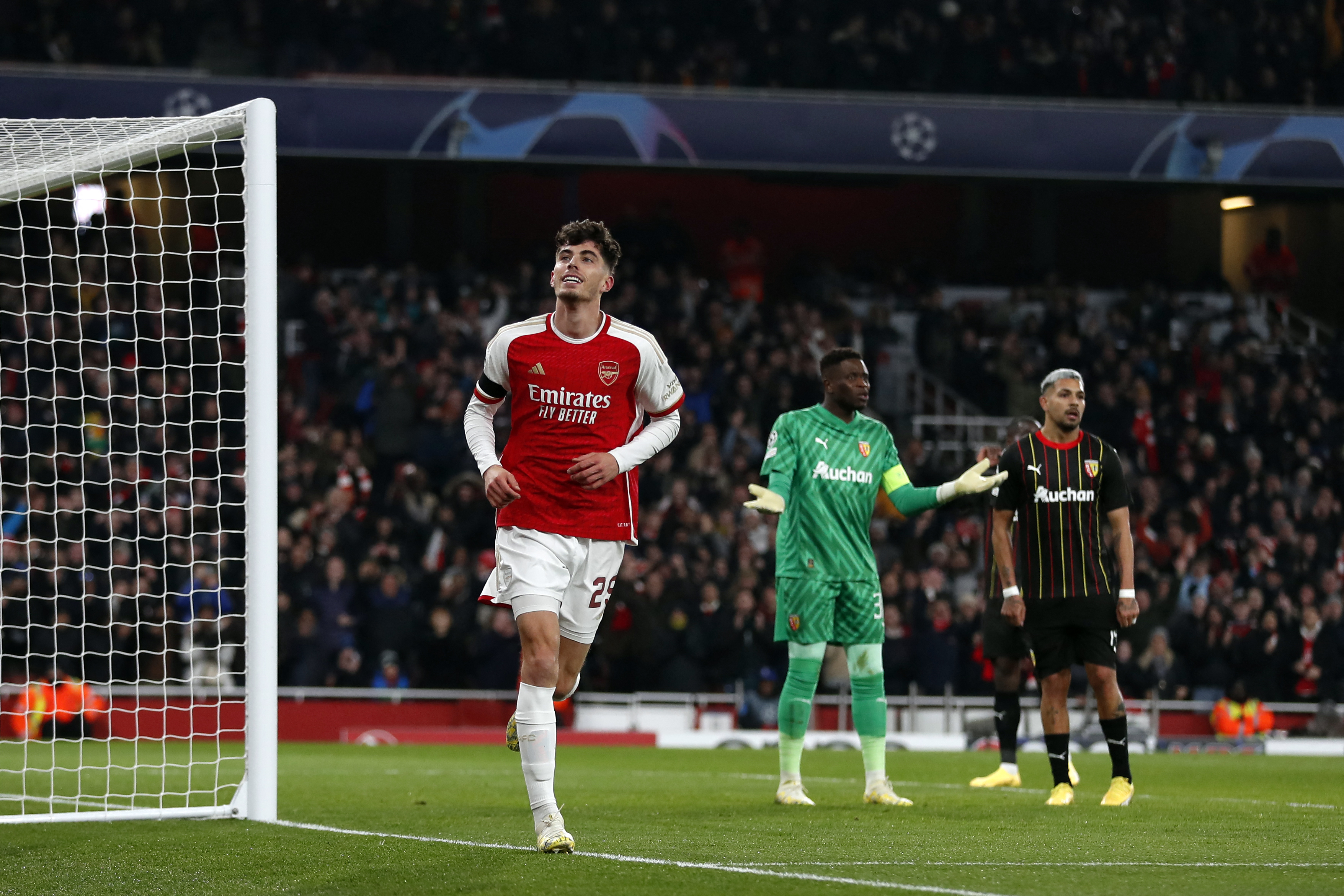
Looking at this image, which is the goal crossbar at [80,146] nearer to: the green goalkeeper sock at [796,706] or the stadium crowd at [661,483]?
the green goalkeeper sock at [796,706]

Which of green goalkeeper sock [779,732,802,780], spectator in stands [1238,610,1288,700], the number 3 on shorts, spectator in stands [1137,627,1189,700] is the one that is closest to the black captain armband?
the number 3 on shorts

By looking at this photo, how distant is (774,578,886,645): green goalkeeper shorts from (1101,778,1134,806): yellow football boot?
135cm

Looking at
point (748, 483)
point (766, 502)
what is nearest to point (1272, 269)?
point (748, 483)

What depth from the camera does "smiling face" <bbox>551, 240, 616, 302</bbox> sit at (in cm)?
676

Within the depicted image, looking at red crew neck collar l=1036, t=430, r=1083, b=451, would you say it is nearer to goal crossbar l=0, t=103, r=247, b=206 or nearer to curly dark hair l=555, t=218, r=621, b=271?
curly dark hair l=555, t=218, r=621, b=271

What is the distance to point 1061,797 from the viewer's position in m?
9.33

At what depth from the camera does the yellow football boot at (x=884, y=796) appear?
9.13 meters

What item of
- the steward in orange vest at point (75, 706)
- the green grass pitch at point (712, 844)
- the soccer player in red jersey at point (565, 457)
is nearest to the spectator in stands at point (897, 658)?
the green grass pitch at point (712, 844)

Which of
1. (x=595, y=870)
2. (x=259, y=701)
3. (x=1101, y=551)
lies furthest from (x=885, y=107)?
(x=595, y=870)

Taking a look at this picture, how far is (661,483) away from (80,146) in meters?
11.9

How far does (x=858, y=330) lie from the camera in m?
23.8

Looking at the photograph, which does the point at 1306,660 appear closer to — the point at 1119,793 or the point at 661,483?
the point at 661,483

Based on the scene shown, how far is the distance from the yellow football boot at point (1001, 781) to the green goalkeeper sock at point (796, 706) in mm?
2302

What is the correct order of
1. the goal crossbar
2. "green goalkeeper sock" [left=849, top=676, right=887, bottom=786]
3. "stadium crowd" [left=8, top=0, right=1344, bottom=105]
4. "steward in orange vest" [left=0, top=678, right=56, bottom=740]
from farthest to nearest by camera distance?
"stadium crowd" [left=8, top=0, right=1344, bottom=105]
"steward in orange vest" [left=0, top=678, right=56, bottom=740]
"green goalkeeper sock" [left=849, top=676, right=887, bottom=786]
the goal crossbar
